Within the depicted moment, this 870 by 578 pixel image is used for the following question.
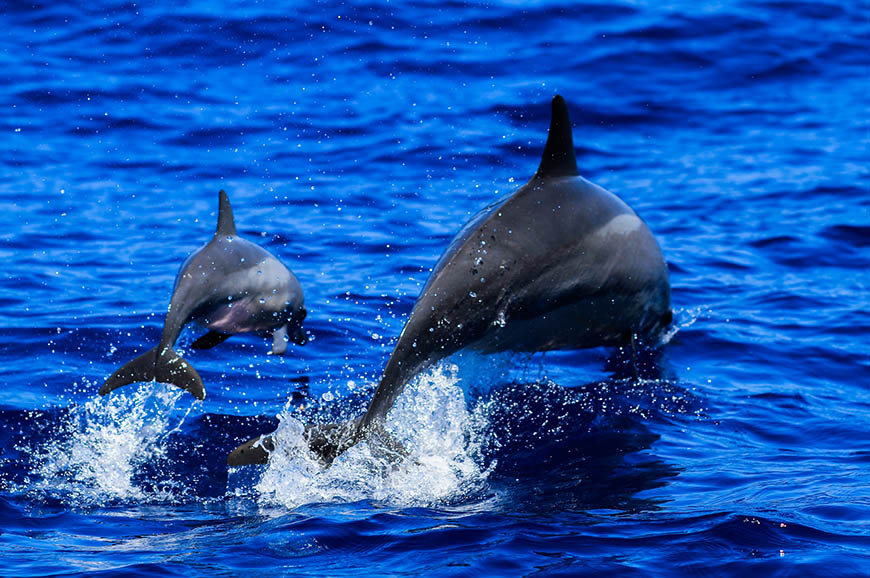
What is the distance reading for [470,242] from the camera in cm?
718

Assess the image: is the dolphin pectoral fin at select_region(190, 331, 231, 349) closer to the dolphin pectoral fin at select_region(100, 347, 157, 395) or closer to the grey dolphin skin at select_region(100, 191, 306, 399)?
the grey dolphin skin at select_region(100, 191, 306, 399)

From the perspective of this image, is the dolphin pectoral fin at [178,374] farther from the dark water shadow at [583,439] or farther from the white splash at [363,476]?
the dark water shadow at [583,439]

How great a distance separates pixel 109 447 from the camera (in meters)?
7.77

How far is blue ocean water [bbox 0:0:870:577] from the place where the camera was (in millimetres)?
6371

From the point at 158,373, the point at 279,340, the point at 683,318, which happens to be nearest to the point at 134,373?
the point at 158,373

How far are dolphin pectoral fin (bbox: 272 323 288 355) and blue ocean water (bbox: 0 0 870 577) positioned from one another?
0.17m

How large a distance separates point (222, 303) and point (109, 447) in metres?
1.63

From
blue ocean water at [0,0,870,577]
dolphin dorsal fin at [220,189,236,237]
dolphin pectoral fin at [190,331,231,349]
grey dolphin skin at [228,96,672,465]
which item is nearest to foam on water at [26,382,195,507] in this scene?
blue ocean water at [0,0,870,577]

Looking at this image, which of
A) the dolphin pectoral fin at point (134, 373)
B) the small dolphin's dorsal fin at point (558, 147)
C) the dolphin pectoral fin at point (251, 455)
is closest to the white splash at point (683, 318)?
the small dolphin's dorsal fin at point (558, 147)

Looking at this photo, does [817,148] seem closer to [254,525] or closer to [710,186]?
[710,186]

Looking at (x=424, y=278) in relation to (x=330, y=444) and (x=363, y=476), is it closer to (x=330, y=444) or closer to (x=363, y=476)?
(x=363, y=476)

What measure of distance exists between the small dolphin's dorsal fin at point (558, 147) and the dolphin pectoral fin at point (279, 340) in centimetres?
324

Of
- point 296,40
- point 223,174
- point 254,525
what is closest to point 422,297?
point 254,525

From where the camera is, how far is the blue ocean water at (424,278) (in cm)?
637
